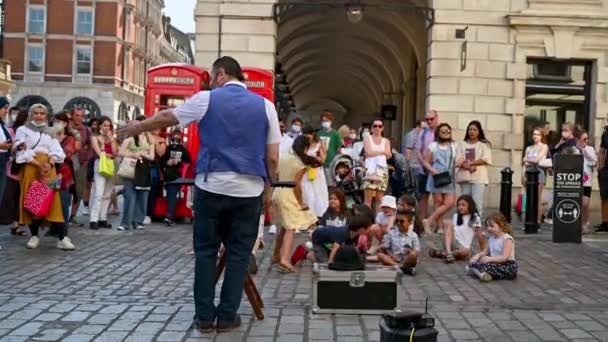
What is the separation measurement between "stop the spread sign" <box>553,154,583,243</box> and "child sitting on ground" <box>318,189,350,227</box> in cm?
408

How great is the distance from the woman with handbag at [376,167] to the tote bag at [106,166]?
12.3ft

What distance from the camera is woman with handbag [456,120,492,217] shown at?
11719 mm

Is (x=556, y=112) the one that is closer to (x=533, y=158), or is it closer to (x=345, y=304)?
(x=533, y=158)

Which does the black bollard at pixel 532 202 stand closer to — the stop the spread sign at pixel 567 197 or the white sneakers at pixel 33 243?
the stop the spread sign at pixel 567 197

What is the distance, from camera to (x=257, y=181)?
19.2 feet

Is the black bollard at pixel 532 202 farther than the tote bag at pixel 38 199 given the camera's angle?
Yes

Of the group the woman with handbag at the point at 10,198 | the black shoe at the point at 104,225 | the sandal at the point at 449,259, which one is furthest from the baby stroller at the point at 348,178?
the woman with handbag at the point at 10,198

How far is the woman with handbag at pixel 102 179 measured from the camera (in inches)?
469

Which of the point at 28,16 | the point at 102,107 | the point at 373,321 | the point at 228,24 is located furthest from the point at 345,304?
the point at 28,16

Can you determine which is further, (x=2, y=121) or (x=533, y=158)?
(x=533, y=158)

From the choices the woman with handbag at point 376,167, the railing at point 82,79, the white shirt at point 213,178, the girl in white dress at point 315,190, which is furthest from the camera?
the railing at point 82,79

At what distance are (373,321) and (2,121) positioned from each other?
244 inches

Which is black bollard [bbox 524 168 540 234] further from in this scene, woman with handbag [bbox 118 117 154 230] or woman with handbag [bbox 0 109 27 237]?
woman with handbag [bbox 0 109 27 237]

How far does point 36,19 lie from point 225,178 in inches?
2366
